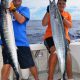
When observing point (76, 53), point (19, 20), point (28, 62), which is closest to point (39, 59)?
point (76, 53)

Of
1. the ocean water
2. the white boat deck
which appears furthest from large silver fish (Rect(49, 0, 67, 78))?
the ocean water

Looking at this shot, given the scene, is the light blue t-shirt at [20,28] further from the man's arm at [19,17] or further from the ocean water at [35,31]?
the ocean water at [35,31]

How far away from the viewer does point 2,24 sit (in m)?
4.20

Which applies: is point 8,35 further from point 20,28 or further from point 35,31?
point 35,31

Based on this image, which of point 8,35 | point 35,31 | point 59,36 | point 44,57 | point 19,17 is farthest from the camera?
point 35,31

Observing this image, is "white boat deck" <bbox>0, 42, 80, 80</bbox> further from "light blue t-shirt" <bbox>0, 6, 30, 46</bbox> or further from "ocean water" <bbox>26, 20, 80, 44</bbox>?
"light blue t-shirt" <bbox>0, 6, 30, 46</bbox>

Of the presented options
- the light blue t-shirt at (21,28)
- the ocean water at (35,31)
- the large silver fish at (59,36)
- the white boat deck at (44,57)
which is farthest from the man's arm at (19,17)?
the ocean water at (35,31)

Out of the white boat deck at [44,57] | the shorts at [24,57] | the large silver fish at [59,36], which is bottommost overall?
the white boat deck at [44,57]

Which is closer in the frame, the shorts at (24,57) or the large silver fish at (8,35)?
the large silver fish at (8,35)

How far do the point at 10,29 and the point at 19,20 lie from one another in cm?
41

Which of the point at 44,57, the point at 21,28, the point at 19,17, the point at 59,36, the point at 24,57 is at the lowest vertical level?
the point at 44,57

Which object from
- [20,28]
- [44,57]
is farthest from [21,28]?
[44,57]

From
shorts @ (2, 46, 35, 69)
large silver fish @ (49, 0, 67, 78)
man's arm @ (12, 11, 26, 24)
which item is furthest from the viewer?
shorts @ (2, 46, 35, 69)

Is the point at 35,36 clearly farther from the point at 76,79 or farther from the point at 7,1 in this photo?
the point at 7,1
